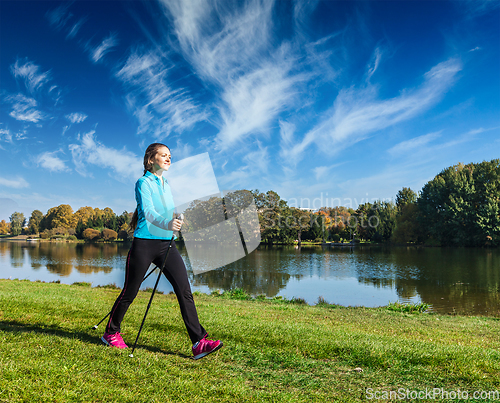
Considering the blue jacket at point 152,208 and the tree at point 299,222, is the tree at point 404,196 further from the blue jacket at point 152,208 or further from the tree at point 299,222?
the blue jacket at point 152,208

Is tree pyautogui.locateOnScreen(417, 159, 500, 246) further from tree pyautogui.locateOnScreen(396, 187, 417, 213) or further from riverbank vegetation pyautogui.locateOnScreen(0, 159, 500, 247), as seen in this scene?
tree pyautogui.locateOnScreen(396, 187, 417, 213)

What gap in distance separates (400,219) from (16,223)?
493 feet

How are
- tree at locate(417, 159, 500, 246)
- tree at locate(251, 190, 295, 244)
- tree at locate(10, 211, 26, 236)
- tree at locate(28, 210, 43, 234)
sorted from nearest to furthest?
1. tree at locate(417, 159, 500, 246)
2. tree at locate(251, 190, 295, 244)
3. tree at locate(28, 210, 43, 234)
4. tree at locate(10, 211, 26, 236)

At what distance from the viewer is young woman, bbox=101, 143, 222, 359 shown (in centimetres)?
330

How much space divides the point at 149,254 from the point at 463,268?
2886cm

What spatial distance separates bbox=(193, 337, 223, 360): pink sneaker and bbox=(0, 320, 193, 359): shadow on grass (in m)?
0.11

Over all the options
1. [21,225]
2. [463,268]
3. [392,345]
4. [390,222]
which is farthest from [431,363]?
[21,225]

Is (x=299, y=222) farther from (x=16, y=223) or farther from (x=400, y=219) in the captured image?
(x=16, y=223)

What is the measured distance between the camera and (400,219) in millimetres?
67250

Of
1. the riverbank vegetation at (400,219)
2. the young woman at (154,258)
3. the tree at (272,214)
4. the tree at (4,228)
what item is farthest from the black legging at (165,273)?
the tree at (4,228)

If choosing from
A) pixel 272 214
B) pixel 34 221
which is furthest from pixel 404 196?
pixel 34 221

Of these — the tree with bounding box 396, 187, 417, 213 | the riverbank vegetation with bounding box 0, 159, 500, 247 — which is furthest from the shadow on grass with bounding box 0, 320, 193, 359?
the tree with bounding box 396, 187, 417, 213

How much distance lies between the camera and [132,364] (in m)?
2.92

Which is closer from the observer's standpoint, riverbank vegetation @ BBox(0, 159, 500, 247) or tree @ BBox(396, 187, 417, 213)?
riverbank vegetation @ BBox(0, 159, 500, 247)
